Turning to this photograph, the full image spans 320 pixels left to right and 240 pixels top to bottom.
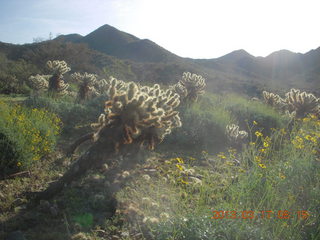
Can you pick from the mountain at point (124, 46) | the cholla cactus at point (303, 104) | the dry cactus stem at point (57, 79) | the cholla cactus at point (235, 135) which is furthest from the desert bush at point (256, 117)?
the mountain at point (124, 46)

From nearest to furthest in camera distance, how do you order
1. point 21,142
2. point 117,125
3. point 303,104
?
point 117,125, point 21,142, point 303,104

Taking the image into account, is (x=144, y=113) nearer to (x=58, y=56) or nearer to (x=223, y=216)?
(x=223, y=216)

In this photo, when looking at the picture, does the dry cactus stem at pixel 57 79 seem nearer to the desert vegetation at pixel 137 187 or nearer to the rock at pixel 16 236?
the desert vegetation at pixel 137 187

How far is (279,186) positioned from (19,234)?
3411 mm

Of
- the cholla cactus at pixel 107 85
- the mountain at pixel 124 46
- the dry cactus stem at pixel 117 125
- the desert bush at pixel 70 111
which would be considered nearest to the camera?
the dry cactus stem at pixel 117 125

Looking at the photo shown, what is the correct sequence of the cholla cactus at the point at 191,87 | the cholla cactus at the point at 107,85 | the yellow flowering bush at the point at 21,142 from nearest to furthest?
the yellow flowering bush at the point at 21,142, the cholla cactus at the point at 107,85, the cholla cactus at the point at 191,87

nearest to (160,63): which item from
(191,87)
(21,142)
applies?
(191,87)

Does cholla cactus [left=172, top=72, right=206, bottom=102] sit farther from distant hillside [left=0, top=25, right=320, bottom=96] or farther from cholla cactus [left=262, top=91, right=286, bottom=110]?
distant hillside [left=0, top=25, right=320, bottom=96]

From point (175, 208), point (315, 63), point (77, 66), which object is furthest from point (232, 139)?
point (315, 63)

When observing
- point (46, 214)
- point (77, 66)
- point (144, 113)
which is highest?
point (77, 66)

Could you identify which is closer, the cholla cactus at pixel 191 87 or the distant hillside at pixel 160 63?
the cholla cactus at pixel 191 87

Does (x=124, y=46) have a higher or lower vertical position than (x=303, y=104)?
higher

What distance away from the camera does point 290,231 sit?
2920 millimetres

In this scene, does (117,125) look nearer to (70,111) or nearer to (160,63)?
(70,111)
